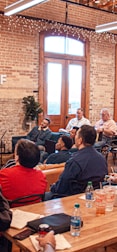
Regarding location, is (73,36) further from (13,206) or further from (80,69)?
(13,206)

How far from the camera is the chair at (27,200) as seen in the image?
9.36ft

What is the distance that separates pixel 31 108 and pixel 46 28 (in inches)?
91.3

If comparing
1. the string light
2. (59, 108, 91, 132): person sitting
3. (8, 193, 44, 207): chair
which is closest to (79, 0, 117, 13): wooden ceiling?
the string light

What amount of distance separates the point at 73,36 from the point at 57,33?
59 cm

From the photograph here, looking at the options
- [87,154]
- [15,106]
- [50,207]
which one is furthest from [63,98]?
[50,207]

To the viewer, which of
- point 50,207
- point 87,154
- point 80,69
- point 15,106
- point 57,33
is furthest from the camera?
point 80,69

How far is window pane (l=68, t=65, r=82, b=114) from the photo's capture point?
1025 centimetres

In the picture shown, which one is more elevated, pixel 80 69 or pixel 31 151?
pixel 80 69

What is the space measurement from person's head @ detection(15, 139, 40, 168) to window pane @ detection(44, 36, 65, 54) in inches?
265

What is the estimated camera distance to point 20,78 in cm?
902

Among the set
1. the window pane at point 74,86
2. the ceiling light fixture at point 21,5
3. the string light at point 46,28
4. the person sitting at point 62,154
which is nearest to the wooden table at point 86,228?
the person sitting at point 62,154

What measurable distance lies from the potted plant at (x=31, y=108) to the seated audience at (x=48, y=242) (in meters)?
7.00

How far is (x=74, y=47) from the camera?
33.3 ft

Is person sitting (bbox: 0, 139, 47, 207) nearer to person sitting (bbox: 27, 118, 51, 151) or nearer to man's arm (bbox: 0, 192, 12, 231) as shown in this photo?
man's arm (bbox: 0, 192, 12, 231)
